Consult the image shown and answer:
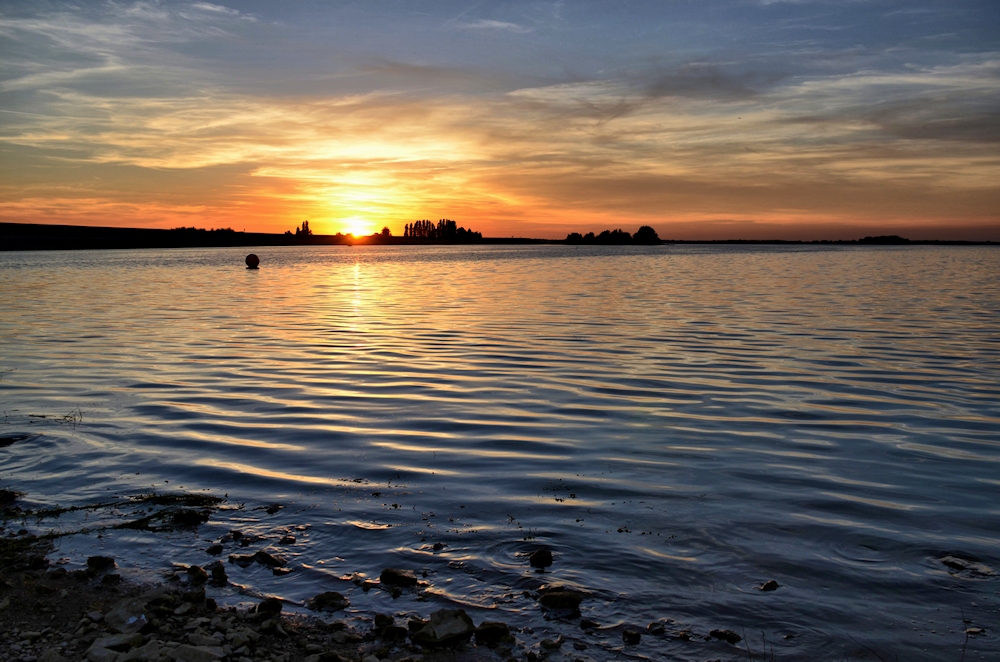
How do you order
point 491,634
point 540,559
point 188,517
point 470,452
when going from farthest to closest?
point 470,452 → point 188,517 → point 540,559 → point 491,634

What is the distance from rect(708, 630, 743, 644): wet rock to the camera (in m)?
5.30

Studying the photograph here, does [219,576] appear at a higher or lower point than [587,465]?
lower

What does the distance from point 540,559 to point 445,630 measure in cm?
160

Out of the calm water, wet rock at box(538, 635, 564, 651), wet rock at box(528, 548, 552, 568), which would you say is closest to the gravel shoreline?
A: wet rock at box(538, 635, 564, 651)

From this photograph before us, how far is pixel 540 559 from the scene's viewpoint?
258 inches

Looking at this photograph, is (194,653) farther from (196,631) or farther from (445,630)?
(445,630)

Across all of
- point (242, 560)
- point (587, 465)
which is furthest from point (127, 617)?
point (587, 465)

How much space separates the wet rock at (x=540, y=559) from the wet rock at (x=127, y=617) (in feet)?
10.4

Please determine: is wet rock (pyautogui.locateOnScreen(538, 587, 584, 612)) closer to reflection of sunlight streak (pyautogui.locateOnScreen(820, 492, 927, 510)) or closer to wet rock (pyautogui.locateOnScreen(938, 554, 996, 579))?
wet rock (pyautogui.locateOnScreen(938, 554, 996, 579))

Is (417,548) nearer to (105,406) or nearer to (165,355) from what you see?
(105,406)

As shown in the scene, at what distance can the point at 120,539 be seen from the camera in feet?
23.6

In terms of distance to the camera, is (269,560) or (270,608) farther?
(269,560)

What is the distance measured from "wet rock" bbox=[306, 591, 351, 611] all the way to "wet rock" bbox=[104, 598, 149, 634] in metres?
1.21

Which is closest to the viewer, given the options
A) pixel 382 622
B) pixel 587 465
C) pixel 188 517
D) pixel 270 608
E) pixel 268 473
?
pixel 382 622
